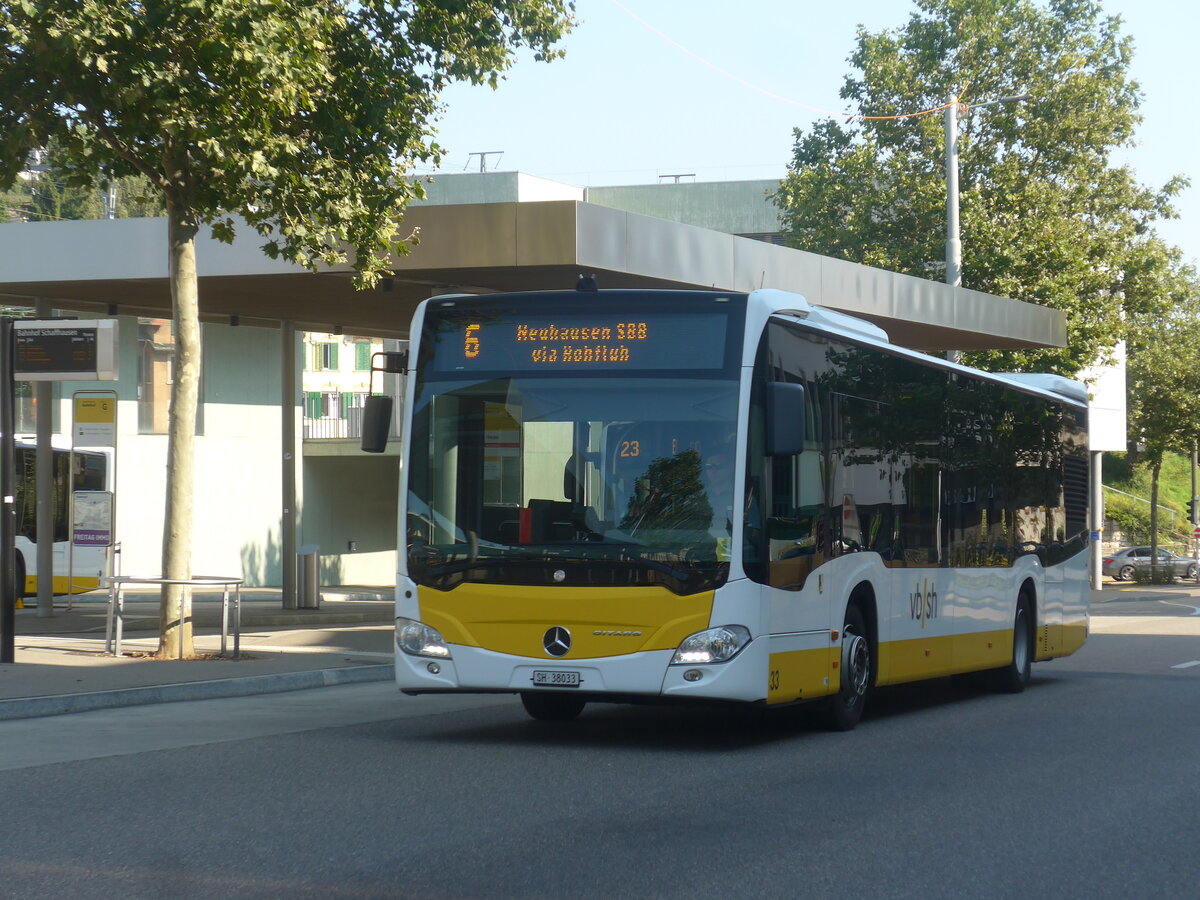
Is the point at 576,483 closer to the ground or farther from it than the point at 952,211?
closer to the ground

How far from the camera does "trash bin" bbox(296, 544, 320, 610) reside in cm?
2448

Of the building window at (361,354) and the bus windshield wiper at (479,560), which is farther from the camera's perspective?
the building window at (361,354)

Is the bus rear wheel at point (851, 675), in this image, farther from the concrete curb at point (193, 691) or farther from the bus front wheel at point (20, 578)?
the bus front wheel at point (20, 578)

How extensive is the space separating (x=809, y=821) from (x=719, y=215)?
64.7m

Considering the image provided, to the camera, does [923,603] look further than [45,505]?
No

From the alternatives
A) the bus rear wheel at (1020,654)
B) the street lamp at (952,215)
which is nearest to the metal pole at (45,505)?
the bus rear wheel at (1020,654)

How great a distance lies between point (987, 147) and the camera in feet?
164

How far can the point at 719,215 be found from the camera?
71.2 metres

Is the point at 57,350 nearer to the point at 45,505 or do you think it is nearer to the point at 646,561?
the point at 45,505

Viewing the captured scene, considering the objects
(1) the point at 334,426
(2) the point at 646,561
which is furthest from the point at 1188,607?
(2) the point at 646,561

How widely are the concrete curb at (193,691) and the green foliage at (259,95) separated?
13.6 feet

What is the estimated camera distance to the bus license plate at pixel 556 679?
10.3 meters

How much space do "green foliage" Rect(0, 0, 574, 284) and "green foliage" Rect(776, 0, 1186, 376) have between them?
1179 inches

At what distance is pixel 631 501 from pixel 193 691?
5472mm
